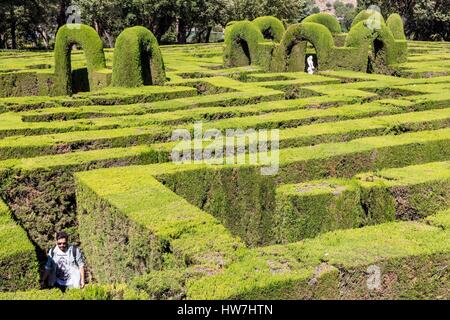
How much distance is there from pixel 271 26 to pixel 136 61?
48.1ft

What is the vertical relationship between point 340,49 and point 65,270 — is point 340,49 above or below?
above

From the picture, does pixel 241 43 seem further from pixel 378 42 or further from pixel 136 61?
pixel 136 61

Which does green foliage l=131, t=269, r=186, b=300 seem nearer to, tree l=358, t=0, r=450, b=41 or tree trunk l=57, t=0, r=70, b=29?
tree trunk l=57, t=0, r=70, b=29

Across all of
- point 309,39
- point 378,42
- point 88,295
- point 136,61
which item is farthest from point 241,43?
point 88,295

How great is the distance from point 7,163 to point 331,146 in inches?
248

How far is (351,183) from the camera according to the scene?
381 inches

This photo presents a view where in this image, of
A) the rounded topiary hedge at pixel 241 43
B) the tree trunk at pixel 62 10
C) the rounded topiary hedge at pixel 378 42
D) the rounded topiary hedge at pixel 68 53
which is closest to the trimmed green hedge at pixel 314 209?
the rounded topiary hedge at pixel 68 53

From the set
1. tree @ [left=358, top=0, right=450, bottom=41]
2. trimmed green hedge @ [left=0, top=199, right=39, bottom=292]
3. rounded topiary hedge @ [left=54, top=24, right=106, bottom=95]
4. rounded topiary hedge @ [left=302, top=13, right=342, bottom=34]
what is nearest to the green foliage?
trimmed green hedge @ [left=0, top=199, right=39, bottom=292]

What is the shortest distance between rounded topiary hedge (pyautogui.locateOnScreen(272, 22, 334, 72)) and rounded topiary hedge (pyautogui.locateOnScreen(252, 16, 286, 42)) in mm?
6734

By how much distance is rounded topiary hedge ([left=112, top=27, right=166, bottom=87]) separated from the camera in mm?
20000

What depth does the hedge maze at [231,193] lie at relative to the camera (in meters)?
6.59

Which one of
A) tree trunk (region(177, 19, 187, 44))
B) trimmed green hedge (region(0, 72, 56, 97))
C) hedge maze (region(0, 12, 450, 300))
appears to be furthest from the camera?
tree trunk (region(177, 19, 187, 44))

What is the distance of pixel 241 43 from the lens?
2959 cm

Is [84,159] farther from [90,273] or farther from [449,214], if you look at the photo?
[449,214]
